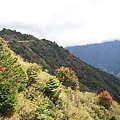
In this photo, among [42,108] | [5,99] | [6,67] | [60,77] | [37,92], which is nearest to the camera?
[5,99]

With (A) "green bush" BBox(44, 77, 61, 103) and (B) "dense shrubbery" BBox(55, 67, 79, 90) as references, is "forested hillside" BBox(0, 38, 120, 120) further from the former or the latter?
(B) "dense shrubbery" BBox(55, 67, 79, 90)

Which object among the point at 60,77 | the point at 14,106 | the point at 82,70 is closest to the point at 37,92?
the point at 14,106

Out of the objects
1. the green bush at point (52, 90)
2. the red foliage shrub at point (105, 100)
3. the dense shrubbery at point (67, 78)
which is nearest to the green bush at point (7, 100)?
the green bush at point (52, 90)

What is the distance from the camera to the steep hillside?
94688mm

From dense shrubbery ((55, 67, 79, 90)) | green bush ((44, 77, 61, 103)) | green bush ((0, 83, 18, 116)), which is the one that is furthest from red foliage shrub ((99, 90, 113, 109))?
green bush ((0, 83, 18, 116))

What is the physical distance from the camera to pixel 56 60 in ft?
369

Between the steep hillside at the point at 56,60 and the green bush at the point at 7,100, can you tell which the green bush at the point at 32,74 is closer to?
the green bush at the point at 7,100

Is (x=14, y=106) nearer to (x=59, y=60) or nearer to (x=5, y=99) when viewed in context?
(x=5, y=99)

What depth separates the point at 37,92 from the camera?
18828mm

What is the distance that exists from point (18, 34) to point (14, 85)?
385ft

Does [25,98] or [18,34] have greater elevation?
[18,34]

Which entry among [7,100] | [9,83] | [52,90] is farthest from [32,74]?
[7,100]

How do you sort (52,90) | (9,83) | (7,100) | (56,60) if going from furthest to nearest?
(56,60)
(52,90)
(9,83)
(7,100)

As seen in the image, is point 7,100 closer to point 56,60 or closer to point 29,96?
point 29,96
